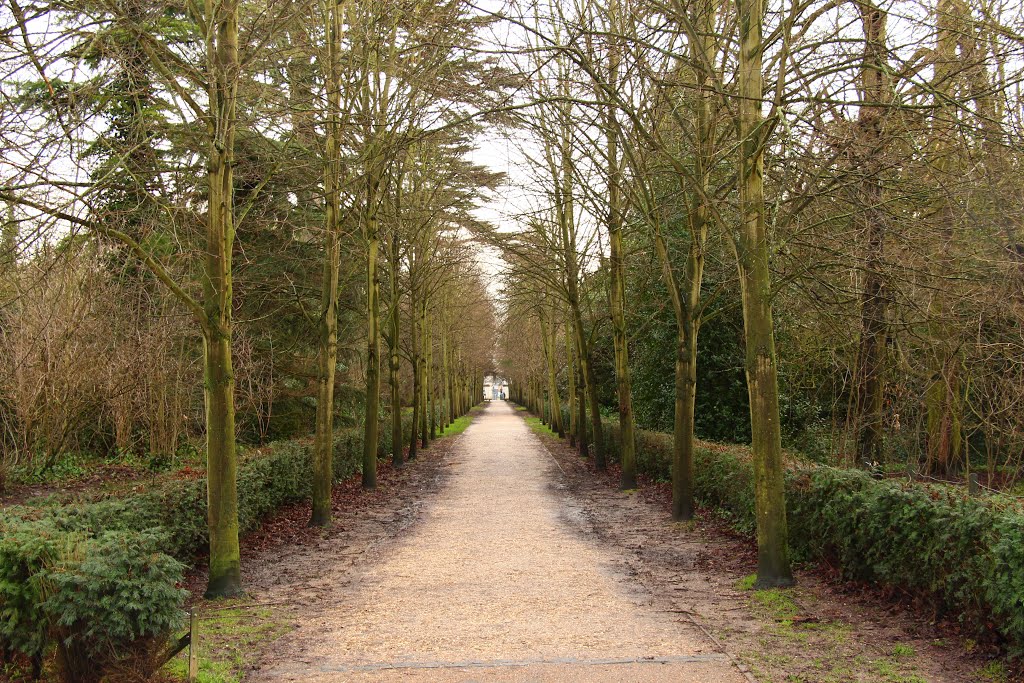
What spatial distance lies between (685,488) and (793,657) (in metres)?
7.07

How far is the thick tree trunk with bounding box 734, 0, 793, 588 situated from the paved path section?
1.46 metres

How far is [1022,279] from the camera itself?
9812mm

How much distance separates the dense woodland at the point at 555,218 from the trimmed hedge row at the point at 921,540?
0.66 m

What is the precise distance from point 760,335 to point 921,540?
8.41 feet

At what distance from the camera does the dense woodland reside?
24.6 feet

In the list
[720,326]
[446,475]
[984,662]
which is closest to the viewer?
[984,662]

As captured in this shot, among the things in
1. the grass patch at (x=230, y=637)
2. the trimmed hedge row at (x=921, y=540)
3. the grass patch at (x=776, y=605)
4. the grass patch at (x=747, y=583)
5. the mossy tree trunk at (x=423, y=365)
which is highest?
the mossy tree trunk at (x=423, y=365)

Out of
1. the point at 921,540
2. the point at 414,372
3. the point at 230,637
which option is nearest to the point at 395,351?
the point at 414,372

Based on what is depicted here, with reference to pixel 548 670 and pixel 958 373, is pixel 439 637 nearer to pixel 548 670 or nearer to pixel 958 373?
pixel 548 670

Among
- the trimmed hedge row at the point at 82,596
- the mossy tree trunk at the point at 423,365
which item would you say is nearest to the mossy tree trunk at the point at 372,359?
the mossy tree trunk at the point at 423,365

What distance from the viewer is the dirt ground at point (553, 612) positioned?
19.6ft

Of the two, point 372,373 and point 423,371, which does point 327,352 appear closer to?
point 372,373

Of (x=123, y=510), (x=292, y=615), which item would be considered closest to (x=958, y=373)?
(x=292, y=615)

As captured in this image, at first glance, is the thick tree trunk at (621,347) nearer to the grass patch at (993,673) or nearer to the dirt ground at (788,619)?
the dirt ground at (788,619)
